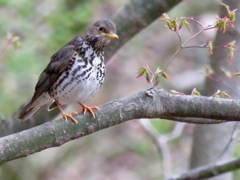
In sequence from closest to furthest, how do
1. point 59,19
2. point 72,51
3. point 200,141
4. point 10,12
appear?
point 72,51
point 200,141
point 59,19
point 10,12

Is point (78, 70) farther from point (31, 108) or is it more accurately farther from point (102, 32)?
point (31, 108)

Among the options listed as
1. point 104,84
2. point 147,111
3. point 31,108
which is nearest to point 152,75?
point 147,111

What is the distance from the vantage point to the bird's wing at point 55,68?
529 centimetres

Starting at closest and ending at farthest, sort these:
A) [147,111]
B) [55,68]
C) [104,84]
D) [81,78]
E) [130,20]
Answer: [147,111]
[81,78]
[55,68]
[130,20]
[104,84]

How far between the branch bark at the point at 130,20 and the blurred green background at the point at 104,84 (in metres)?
Result: 1.29

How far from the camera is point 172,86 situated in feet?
31.1

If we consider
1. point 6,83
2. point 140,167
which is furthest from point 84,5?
point 140,167

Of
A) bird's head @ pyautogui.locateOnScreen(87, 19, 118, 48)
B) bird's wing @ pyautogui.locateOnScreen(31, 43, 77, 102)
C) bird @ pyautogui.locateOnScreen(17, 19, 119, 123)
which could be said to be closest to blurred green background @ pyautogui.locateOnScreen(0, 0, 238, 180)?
bird's wing @ pyautogui.locateOnScreen(31, 43, 77, 102)

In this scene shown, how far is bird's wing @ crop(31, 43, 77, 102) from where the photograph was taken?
17.3ft

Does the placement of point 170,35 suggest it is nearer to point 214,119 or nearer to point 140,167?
point 140,167

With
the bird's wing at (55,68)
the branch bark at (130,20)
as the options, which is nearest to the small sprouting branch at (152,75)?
the bird's wing at (55,68)

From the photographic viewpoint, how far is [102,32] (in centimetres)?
538

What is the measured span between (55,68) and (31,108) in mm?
513

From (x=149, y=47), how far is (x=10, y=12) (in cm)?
359
